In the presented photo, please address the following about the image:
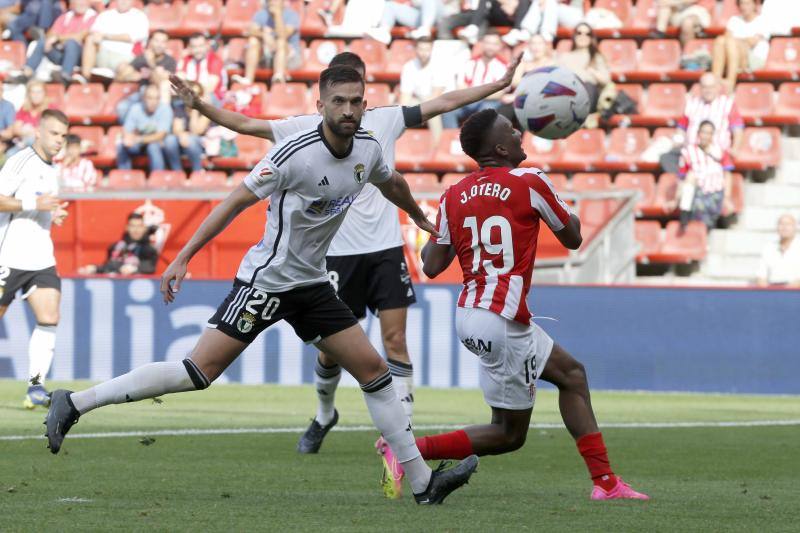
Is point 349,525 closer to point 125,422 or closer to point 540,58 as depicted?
point 125,422

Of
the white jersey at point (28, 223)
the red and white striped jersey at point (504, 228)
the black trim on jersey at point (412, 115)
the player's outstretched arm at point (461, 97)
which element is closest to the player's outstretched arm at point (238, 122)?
the black trim on jersey at point (412, 115)

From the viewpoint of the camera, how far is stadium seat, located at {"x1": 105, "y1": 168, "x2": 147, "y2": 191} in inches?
820

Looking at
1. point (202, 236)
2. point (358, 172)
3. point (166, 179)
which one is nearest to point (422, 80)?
point (166, 179)

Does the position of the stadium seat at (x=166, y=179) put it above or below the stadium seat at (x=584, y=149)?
below

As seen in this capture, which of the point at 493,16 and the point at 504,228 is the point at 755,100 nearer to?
the point at 493,16

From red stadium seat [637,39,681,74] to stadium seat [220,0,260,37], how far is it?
6121mm

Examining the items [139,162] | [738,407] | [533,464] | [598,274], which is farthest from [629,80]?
[533,464]

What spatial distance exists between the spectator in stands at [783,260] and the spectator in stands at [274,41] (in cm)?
824

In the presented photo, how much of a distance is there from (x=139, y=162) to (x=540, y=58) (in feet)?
19.2

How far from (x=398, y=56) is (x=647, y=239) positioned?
17.6 ft

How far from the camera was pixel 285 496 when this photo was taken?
716 cm

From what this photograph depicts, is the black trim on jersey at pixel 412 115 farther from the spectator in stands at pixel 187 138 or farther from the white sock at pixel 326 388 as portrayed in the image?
the spectator in stands at pixel 187 138

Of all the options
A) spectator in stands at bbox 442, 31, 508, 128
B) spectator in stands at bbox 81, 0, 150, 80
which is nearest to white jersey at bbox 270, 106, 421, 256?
spectator in stands at bbox 442, 31, 508, 128

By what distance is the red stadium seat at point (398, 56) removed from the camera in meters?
22.4
